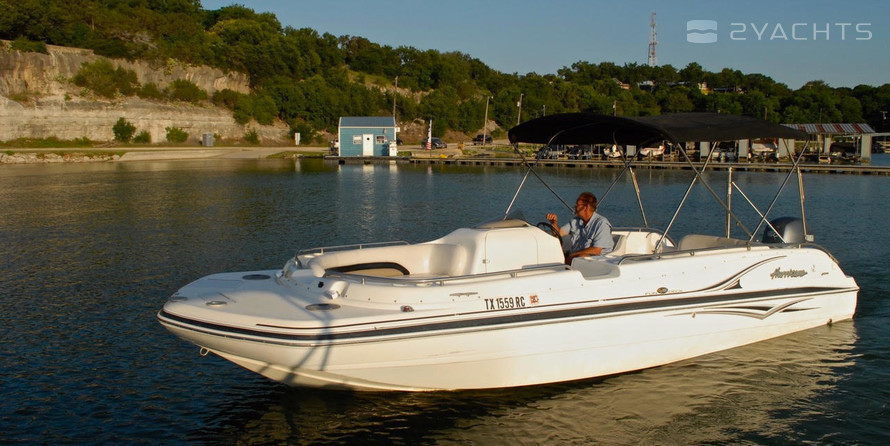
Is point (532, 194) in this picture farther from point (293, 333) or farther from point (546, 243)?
point (293, 333)

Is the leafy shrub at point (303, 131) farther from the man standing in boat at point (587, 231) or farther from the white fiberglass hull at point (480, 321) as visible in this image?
the white fiberglass hull at point (480, 321)

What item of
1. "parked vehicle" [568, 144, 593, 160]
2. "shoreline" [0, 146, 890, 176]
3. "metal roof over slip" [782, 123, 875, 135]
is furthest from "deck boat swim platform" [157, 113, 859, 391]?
"metal roof over slip" [782, 123, 875, 135]

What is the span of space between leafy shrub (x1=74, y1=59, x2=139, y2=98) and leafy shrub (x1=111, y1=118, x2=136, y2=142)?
3.19 meters

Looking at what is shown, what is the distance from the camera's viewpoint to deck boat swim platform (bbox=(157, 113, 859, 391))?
7.17 meters

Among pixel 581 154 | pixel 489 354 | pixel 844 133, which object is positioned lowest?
pixel 489 354

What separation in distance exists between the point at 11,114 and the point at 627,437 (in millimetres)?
67175

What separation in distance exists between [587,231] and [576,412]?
2845mm

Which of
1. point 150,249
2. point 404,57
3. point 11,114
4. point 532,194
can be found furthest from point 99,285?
point 404,57

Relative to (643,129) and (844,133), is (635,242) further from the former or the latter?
(844,133)

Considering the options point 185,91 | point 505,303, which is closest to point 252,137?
point 185,91

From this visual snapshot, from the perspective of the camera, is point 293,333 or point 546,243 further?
point 546,243

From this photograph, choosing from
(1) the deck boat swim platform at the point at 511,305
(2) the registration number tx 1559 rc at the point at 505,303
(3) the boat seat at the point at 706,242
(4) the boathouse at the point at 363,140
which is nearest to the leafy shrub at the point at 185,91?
(4) the boathouse at the point at 363,140

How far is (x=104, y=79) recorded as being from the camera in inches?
2734

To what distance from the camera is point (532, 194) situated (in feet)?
111
